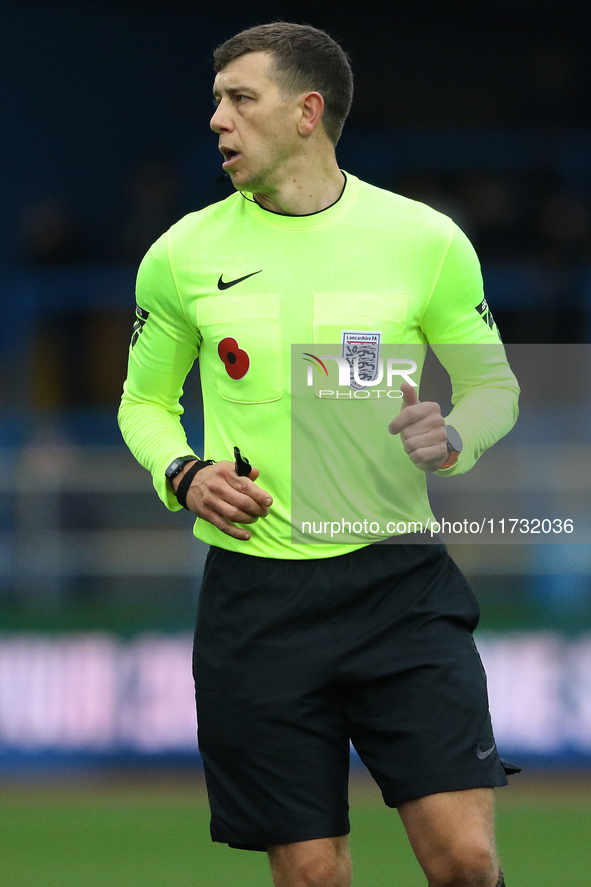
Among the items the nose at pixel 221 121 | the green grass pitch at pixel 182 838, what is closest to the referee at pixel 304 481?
the nose at pixel 221 121

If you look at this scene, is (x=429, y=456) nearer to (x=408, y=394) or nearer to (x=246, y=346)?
(x=408, y=394)

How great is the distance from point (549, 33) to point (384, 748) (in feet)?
25.5

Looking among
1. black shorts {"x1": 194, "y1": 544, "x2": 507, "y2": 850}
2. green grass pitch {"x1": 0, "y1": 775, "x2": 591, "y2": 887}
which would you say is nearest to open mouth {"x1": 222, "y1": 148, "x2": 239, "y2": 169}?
black shorts {"x1": 194, "y1": 544, "x2": 507, "y2": 850}

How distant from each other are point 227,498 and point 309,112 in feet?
2.93

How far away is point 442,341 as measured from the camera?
281 centimetres

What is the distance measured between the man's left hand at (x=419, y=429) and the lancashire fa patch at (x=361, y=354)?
231mm

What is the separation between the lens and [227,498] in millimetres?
2527

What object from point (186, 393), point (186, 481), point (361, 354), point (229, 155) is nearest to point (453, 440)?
point (361, 354)

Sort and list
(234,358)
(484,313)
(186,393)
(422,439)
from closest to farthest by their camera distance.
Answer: (422,439) → (234,358) → (484,313) → (186,393)

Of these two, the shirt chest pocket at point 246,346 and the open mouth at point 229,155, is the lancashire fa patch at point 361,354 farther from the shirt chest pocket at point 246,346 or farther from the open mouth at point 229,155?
the open mouth at point 229,155

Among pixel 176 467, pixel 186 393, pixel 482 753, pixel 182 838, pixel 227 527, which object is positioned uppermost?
pixel 186 393

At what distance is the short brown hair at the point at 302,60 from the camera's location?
2.77 m

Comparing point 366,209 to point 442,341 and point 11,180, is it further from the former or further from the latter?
point 11,180

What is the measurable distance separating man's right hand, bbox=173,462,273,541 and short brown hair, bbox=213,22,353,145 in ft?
2.75
